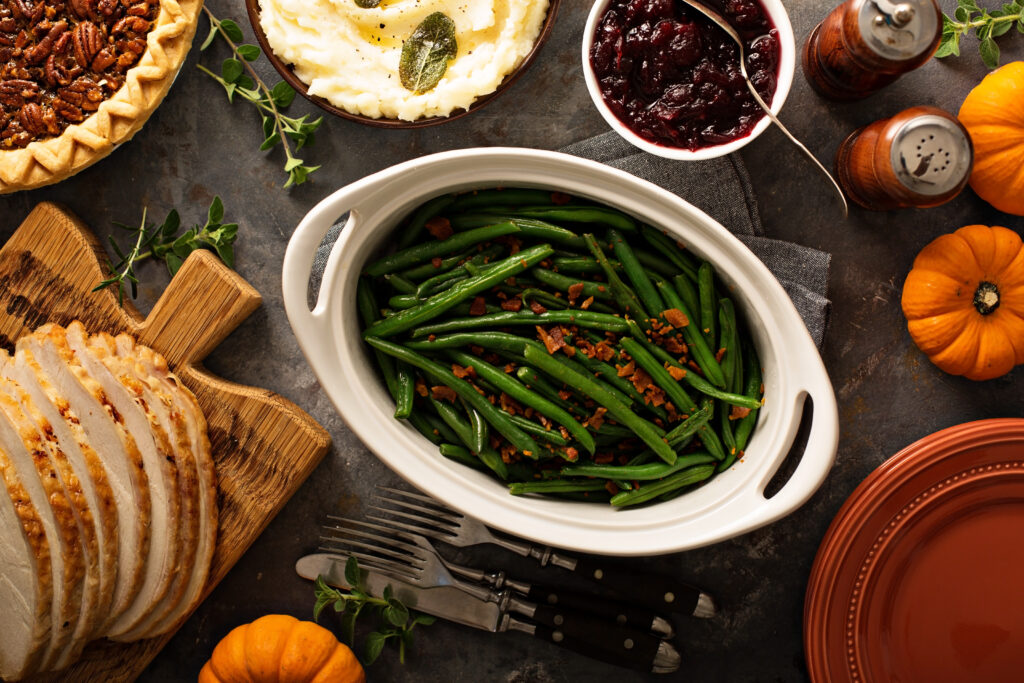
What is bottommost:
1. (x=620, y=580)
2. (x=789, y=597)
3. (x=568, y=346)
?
(x=789, y=597)

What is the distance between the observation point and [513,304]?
291cm

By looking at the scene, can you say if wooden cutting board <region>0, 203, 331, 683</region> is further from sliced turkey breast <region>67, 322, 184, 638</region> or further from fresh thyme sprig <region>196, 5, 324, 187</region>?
fresh thyme sprig <region>196, 5, 324, 187</region>

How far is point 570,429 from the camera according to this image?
9.32 ft

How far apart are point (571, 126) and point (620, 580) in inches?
80.2

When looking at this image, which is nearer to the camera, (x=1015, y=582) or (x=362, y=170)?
(x=1015, y=582)

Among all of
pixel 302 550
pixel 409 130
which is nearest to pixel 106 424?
pixel 302 550

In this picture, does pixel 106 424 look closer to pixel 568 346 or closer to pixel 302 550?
pixel 302 550

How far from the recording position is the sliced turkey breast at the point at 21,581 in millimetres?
2893

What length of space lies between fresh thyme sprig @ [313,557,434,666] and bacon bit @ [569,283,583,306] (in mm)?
1470

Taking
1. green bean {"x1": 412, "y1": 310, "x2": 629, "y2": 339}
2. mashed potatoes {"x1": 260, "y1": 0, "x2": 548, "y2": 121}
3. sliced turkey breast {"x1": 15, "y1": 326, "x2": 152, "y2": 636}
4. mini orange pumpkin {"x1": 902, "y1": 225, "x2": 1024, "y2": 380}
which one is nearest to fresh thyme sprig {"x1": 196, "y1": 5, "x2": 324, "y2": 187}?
mashed potatoes {"x1": 260, "y1": 0, "x2": 548, "y2": 121}

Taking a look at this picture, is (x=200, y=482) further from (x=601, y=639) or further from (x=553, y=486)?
(x=601, y=639)

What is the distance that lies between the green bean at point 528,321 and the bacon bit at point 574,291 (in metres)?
0.05

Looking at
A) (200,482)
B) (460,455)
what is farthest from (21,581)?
(460,455)

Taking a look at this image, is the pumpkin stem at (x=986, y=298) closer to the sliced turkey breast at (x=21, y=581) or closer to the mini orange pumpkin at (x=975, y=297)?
the mini orange pumpkin at (x=975, y=297)
